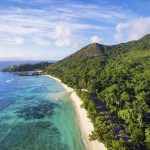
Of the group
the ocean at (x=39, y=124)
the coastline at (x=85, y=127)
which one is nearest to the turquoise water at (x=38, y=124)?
the ocean at (x=39, y=124)

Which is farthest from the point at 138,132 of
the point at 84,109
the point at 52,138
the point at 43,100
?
the point at 43,100

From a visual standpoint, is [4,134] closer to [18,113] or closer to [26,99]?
[18,113]

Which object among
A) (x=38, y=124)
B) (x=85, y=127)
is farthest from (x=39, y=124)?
(x=85, y=127)

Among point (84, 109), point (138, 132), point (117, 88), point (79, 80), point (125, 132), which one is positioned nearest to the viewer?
point (138, 132)

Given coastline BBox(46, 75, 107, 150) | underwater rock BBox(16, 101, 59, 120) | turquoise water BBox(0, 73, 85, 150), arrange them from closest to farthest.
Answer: coastline BBox(46, 75, 107, 150) → turquoise water BBox(0, 73, 85, 150) → underwater rock BBox(16, 101, 59, 120)

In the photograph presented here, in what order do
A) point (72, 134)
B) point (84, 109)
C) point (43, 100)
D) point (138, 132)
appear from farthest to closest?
1. point (43, 100)
2. point (84, 109)
3. point (72, 134)
4. point (138, 132)

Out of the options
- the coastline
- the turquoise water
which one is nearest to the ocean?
the turquoise water

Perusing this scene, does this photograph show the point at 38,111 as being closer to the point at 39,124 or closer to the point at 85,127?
the point at 39,124

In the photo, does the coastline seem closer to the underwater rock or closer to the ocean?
the ocean

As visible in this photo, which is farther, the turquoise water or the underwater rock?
the underwater rock
